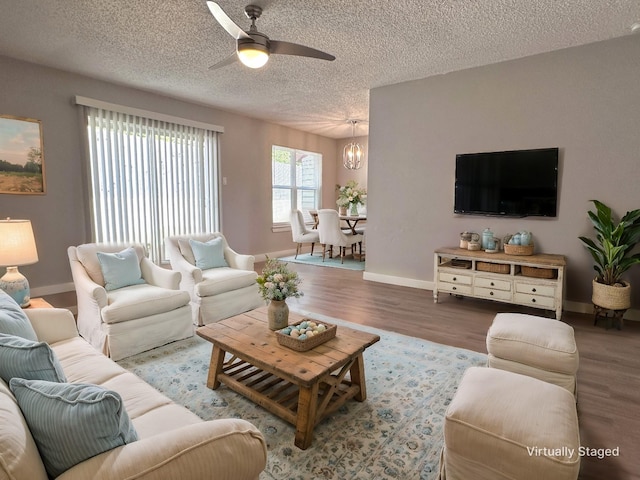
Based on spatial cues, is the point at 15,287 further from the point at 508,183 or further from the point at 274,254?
the point at 274,254

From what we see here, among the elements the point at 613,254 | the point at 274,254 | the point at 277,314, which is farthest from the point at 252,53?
the point at 274,254

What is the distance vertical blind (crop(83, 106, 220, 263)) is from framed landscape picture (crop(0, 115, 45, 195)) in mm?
537

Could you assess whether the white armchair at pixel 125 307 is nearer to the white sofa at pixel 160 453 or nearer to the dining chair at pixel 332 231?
the white sofa at pixel 160 453

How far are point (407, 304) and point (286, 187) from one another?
4.45m

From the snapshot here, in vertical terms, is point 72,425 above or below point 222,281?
above

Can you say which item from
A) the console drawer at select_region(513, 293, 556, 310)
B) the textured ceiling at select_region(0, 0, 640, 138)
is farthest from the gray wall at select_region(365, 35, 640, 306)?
the console drawer at select_region(513, 293, 556, 310)

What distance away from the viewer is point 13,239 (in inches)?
96.0

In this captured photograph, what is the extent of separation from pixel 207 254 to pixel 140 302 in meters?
1.08

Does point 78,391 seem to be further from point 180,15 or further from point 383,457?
point 180,15

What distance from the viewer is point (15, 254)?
2.43 metres

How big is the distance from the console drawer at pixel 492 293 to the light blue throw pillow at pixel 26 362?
146 inches

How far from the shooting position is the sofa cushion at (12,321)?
1494 mm

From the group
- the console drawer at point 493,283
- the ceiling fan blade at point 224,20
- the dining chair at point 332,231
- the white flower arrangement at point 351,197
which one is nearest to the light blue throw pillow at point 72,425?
the ceiling fan blade at point 224,20

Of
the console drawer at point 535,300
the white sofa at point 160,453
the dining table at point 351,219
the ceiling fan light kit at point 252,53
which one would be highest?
the ceiling fan light kit at point 252,53
